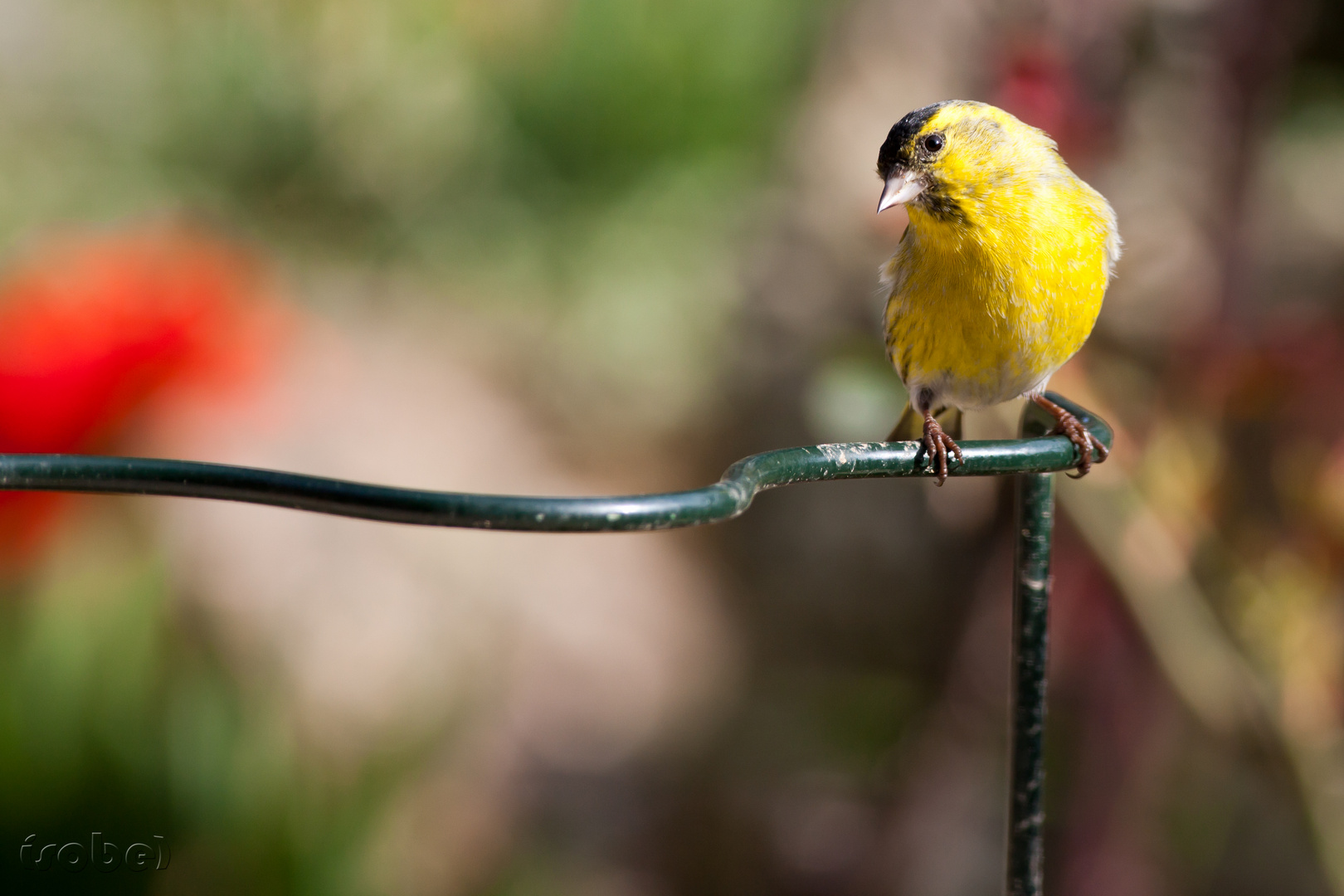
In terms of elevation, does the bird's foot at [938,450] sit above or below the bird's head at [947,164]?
below

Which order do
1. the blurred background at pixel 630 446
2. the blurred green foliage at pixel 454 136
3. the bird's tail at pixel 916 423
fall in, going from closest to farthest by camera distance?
the bird's tail at pixel 916 423 → the blurred background at pixel 630 446 → the blurred green foliage at pixel 454 136

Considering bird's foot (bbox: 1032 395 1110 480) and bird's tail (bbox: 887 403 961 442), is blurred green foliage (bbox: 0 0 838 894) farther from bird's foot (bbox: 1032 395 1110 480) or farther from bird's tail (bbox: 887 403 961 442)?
bird's foot (bbox: 1032 395 1110 480)

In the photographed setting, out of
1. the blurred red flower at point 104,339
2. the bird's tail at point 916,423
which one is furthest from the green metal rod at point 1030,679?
the blurred red flower at point 104,339

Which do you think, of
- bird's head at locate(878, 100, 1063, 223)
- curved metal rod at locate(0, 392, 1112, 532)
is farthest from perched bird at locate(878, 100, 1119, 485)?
curved metal rod at locate(0, 392, 1112, 532)

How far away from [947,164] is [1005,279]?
0.51 feet

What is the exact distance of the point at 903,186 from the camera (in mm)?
1630

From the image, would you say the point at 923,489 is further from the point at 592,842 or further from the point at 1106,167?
the point at 592,842

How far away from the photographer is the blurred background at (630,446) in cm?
218

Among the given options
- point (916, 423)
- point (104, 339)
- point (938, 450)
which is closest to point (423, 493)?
point (938, 450)

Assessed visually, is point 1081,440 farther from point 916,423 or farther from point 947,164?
point 916,423

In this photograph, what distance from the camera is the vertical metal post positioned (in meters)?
1.27

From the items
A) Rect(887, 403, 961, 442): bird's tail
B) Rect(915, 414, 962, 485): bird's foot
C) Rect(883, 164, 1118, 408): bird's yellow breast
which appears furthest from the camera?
Rect(887, 403, 961, 442): bird's tail

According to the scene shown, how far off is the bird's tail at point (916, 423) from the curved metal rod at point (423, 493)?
3.10 feet

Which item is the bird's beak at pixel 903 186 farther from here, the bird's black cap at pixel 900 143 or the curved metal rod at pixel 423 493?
the curved metal rod at pixel 423 493
